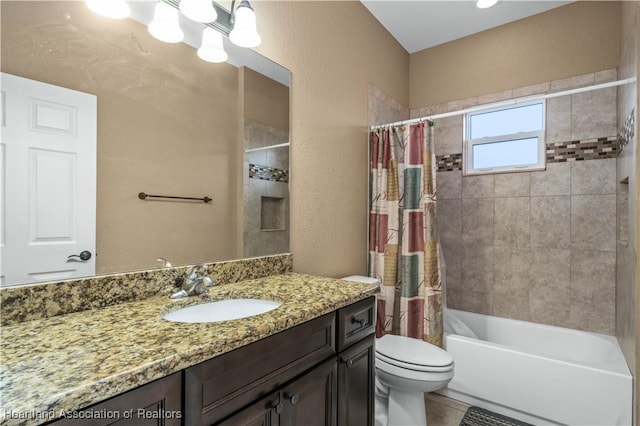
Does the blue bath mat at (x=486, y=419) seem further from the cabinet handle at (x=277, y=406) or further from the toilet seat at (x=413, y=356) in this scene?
the cabinet handle at (x=277, y=406)

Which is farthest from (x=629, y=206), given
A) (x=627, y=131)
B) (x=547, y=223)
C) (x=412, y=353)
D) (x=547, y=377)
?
(x=412, y=353)

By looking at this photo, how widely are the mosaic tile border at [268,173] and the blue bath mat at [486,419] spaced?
5.96 feet

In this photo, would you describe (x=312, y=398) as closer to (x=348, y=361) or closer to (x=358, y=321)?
(x=348, y=361)

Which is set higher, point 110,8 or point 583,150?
point 110,8

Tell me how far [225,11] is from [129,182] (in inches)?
33.3

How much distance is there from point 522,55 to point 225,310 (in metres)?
2.95

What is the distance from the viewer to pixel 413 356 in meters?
1.70

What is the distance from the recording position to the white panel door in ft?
2.76

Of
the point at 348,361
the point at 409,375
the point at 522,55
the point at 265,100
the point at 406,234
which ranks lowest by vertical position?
the point at 409,375

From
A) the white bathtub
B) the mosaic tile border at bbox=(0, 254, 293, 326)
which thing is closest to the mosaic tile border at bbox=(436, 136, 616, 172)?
the white bathtub

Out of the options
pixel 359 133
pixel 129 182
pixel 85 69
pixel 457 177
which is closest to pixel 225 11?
pixel 85 69

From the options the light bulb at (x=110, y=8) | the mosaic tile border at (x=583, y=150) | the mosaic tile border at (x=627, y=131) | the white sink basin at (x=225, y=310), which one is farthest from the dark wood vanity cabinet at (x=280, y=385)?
the mosaic tile border at (x=583, y=150)

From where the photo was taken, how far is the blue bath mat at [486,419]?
1880 mm

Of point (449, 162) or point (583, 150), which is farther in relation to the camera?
point (449, 162)
